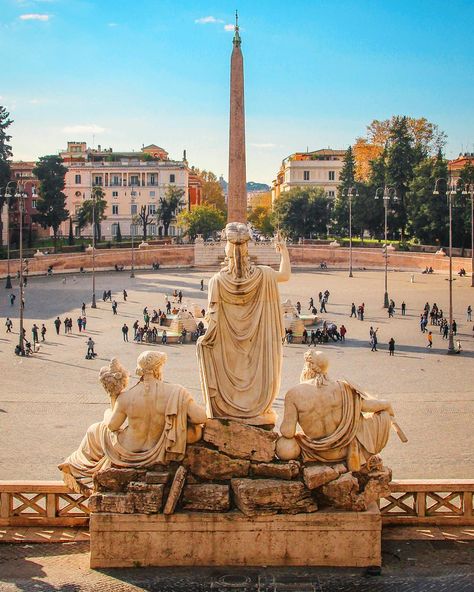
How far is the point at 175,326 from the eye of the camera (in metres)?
36.7

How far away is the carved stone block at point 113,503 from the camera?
24.1ft

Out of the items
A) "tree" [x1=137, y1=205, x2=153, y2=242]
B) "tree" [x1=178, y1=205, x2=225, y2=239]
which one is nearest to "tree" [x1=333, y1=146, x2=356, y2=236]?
"tree" [x1=178, y1=205, x2=225, y2=239]

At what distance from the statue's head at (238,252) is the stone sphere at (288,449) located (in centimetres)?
161

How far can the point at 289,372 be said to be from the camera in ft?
88.6

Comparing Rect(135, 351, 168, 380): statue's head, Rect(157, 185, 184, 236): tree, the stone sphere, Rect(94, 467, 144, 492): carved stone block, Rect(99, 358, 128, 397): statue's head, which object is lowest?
Rect(94, 467, 144, 492): carved stone block

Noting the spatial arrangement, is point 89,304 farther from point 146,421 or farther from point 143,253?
point 146,421

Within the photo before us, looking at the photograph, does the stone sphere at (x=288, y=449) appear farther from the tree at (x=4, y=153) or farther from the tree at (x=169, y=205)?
the tree at (x=169, y=205)

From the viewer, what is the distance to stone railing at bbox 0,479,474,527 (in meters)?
7.86

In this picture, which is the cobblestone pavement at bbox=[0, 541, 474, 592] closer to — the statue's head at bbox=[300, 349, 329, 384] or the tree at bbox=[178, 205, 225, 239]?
the statue's head at bbox=[300, 349, 329, 384]

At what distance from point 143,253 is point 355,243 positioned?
18341mm

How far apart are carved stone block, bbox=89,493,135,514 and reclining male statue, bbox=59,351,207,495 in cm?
28

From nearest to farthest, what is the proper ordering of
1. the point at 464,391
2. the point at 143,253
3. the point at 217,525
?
the point at 217,525 → the point at 464,391 → the point at 143,253

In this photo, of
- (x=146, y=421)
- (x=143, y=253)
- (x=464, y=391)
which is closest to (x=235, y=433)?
(x=146, y=421)

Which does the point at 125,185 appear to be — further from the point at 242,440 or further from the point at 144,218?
the point at 242,440
